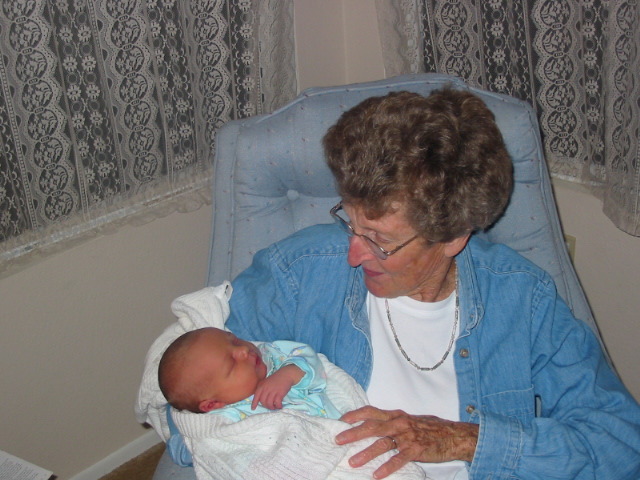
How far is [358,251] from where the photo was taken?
4.36 ft

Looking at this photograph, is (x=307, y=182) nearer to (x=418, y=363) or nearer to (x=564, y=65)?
(x=418, y=363)

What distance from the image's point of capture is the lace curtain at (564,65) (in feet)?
5.25


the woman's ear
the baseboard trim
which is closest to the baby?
the woman's ear

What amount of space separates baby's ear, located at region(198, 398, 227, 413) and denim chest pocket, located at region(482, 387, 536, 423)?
0.54 m

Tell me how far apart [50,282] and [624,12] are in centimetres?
155

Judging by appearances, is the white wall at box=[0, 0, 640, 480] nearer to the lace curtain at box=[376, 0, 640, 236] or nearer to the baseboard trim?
the baseboard trim

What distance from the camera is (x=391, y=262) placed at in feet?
4.37

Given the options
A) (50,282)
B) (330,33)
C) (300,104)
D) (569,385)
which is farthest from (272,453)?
(330,33)

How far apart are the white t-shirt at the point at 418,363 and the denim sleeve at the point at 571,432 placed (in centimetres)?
9

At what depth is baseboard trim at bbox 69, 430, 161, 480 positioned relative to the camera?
2248mm

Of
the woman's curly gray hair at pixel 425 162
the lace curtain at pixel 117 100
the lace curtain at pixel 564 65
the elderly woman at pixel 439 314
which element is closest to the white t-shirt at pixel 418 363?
the elderly woman at pixel 439 314

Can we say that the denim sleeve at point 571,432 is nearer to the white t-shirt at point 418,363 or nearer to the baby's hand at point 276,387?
the white t-shirt at point 418,363

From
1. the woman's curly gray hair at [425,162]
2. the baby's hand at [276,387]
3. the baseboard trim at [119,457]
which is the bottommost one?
the baseboard trim at [119,457]

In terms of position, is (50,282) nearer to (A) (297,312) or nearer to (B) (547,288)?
(A) (297,312)
